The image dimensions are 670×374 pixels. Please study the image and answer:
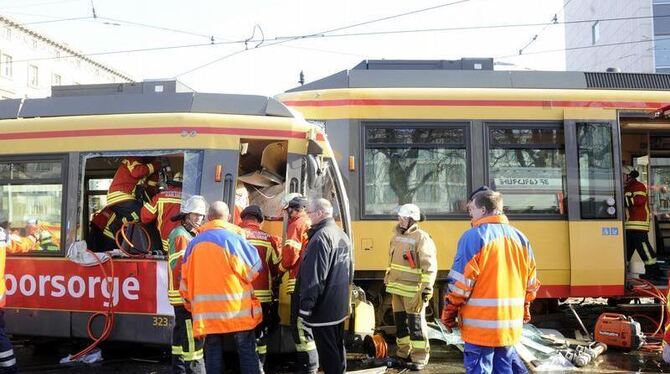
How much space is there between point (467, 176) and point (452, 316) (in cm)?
322

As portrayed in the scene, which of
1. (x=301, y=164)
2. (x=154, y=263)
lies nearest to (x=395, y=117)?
(x=301, y=164)

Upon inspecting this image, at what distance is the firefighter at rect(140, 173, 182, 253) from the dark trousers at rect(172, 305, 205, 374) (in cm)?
104

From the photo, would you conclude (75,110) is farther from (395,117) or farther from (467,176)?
(467,176)

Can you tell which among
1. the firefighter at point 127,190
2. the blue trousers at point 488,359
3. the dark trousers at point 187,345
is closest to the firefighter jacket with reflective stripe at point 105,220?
the firefighter at point 127,190

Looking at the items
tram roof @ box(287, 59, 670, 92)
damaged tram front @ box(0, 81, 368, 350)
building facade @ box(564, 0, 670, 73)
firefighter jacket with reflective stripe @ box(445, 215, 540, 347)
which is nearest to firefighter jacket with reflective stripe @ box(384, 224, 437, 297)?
damaged tram front @ box(0, 81, 368, 350)

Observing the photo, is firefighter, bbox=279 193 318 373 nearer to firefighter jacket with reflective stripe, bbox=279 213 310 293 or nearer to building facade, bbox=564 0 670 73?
firefighter jacket with reflective stripe, bbox=279 213 310 293

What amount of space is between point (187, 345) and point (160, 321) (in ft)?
3.12

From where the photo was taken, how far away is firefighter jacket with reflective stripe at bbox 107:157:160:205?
611cm

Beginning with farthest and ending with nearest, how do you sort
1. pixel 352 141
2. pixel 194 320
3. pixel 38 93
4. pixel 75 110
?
pixel 38 93 → pixel 352 141 → pixel 75 110 → pixel 194 320

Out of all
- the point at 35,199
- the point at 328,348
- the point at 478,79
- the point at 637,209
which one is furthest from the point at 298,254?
the point at 637,209

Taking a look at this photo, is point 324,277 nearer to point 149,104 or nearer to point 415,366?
point 415,366

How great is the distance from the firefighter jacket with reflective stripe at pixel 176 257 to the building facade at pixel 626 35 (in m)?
22.7

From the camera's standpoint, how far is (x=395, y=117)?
22.5 ft

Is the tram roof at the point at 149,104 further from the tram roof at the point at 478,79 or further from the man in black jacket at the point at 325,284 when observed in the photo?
the man in black jacket at the point at 325,284
